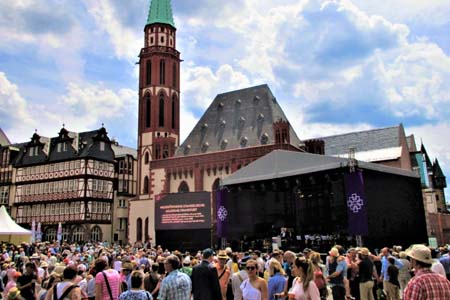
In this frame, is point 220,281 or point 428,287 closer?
point 428,287

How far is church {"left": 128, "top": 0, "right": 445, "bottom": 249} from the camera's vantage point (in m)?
33.2

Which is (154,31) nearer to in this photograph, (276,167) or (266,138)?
(266,138)

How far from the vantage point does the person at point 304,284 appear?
5.65 m

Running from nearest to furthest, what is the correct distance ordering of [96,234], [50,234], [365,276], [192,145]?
[365,276], [192,145], [96,234], [50,234]

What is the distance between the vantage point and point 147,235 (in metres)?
46.1

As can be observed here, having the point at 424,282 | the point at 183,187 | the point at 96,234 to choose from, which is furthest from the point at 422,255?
the point at 96,234

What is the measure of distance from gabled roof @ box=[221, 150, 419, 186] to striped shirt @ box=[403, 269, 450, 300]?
62.4 ft

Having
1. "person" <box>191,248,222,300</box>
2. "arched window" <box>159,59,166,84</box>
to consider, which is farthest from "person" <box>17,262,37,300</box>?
"arched window" <box>159,59,166,84</box>

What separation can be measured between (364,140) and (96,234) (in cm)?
3242

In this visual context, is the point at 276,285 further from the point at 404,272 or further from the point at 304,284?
the point at 404,272

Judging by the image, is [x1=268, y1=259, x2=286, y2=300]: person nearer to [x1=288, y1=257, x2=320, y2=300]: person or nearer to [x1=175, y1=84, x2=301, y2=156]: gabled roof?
[x1=288, y1=257, x2=320, y2=300]: person

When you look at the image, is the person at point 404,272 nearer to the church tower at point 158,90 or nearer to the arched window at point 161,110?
the church tower at point 158,90

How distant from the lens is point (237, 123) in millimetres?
46094

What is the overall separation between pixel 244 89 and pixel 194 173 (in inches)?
461
